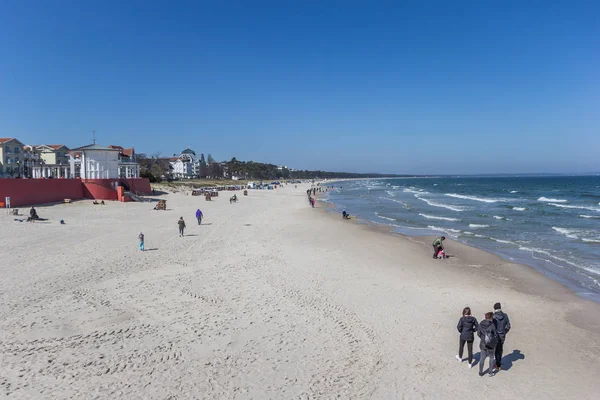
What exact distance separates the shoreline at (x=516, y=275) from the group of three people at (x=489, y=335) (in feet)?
13.7

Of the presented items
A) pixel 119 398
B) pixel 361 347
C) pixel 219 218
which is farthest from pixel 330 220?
pixel 119 398

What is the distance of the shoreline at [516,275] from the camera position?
11543 millimetres

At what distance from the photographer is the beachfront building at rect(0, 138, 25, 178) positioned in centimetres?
5981

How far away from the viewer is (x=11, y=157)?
6181 centimetres

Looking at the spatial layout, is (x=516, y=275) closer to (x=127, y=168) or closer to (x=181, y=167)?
(x=127, y=168)

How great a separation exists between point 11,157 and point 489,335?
237 ft

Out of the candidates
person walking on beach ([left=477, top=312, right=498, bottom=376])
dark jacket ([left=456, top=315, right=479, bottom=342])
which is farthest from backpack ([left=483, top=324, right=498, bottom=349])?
dark jacket ([left=456, top=315, right=479, bottom=342])

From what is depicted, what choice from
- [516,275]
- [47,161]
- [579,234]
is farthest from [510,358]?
[47,161]

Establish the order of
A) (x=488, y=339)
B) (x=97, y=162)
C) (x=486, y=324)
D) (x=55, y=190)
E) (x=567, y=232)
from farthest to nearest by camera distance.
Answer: (x=97, y=162), (x=55, y=190), (x=567, y=232), (x=486, y=324), (x=488, y=339)

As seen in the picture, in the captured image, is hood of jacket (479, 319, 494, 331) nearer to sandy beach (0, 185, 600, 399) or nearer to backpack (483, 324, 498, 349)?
backpack (483, 324, 498, 349)

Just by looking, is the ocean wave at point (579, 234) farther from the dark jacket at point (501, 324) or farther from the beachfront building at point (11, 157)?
the beachfront building at point (11, 157)

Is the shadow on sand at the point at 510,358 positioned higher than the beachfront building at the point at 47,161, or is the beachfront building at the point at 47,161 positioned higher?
the beachfront building at the point at 47,161

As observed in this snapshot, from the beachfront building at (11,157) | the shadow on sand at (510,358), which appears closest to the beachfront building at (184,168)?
the beachfront building at (11,157)

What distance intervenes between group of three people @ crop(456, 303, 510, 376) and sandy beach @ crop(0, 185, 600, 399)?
0.90 feet
